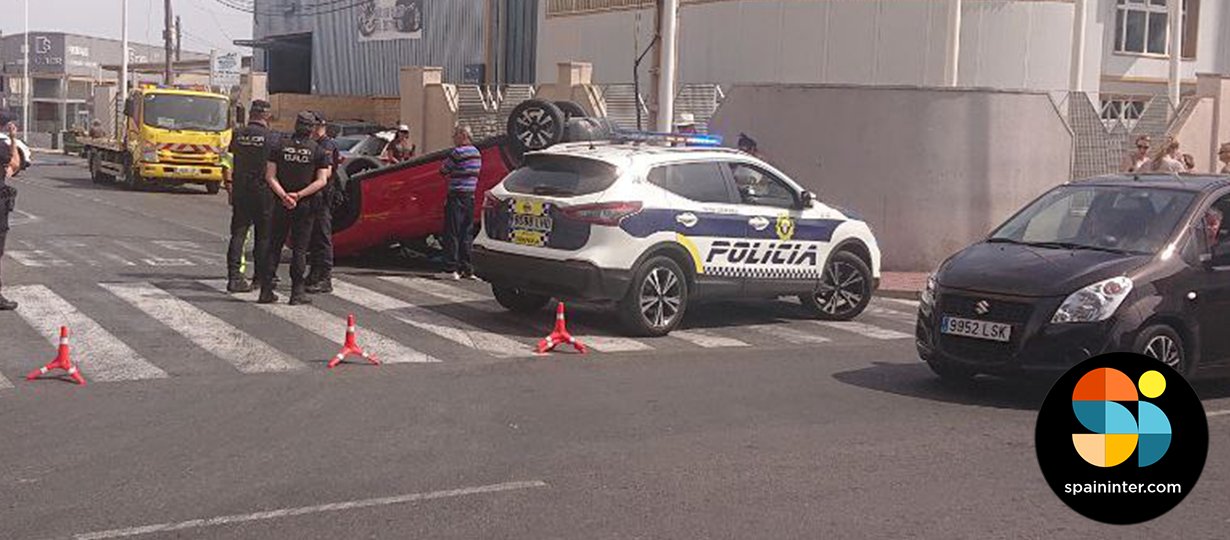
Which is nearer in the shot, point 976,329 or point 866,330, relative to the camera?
point 976,329

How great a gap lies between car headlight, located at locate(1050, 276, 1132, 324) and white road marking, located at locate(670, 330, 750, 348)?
3685mm

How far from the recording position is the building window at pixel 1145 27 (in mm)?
38438

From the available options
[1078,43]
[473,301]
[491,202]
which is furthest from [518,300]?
[1078,43]

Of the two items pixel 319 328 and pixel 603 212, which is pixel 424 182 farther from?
pixel 603 212

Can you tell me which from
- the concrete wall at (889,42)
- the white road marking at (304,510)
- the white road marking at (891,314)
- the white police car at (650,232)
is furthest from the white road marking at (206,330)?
the concrete wall at (889,42)

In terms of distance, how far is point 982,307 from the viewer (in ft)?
32.7

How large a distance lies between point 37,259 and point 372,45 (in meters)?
42.6

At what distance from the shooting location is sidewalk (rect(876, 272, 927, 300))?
1772 centimetres

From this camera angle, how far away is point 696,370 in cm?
1123

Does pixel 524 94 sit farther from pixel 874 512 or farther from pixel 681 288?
pixel 874 512

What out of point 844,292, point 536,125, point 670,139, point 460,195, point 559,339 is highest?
point 536,125

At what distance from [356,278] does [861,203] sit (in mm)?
7332

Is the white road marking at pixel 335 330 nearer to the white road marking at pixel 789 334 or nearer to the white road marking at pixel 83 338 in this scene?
the white road marking at pixel 83 338

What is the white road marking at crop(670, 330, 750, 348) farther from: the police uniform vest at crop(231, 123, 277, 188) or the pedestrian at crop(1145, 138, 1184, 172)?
the pedestrian at crop(1145, 138, 1184, 172)
